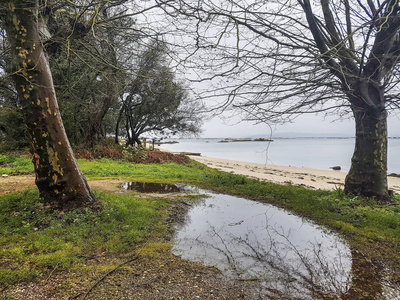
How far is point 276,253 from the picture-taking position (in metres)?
3.79

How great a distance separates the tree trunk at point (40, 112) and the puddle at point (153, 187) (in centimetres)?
322

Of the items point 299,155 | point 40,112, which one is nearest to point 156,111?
point 40,112

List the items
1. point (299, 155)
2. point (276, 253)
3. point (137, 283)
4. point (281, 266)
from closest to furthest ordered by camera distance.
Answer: point (137, 283), point (281, 266), point (276, 253), point (299, 155)

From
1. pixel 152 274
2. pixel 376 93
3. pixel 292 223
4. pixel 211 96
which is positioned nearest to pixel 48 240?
pixel 152 274

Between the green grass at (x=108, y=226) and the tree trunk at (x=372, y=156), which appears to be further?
the tree trunk at (x=372, y=156)

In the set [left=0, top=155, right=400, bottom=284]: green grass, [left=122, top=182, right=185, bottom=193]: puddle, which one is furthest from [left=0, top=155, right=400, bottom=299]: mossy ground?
[left=122, top=182, right=185, bottom=193]: puddle

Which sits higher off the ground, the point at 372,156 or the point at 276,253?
the point at 372,156

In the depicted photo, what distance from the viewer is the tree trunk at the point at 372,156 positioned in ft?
21.4

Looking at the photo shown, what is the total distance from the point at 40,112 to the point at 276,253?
468 cm

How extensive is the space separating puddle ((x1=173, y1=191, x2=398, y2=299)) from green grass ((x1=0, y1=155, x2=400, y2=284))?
22.3 inches

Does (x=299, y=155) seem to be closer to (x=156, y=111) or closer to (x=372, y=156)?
(x=156, y=111)

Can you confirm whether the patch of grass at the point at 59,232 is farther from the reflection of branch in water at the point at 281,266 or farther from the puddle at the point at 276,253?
the reflection of branch in water at the point at 281,266

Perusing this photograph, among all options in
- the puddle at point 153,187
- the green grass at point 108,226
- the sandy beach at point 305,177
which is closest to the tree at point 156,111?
the sandy beach at point 305,177

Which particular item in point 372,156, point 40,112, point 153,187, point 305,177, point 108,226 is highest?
point 40,112
